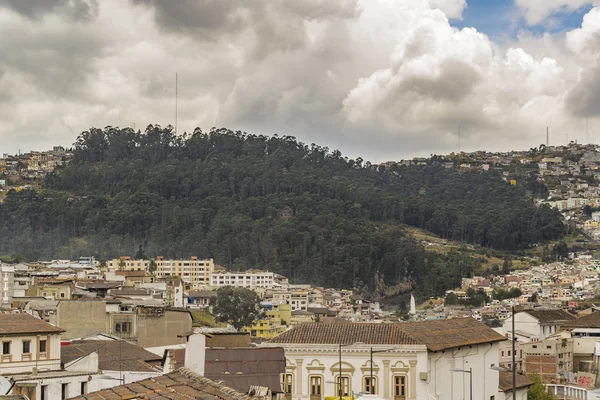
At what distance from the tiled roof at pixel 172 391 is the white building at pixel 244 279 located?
398 ft

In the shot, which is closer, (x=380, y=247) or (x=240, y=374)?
(x=240, y=374)

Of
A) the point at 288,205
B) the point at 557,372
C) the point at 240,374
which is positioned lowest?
the point at 557,372

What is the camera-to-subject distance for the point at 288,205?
183 meters

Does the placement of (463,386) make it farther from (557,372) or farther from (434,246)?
(434,246)

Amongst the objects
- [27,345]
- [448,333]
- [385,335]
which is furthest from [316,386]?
[27,345]

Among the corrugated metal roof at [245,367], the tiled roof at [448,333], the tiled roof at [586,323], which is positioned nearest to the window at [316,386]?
the tiled roof at [448,333]

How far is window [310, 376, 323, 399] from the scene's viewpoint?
33500mm

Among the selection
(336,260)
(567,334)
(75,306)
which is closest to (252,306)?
(567,334)

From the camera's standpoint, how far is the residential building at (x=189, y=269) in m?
142

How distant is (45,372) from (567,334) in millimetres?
47592

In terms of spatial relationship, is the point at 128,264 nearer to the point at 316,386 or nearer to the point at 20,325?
the point at 316,386

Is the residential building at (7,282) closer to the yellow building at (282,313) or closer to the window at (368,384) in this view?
the yellow building at (282,313)

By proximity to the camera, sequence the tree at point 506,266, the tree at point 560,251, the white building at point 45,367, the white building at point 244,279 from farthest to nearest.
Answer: the tree at point 560,251 < the tree at point 506,266 < the white building at point 244,279 < the white building at point 45,367

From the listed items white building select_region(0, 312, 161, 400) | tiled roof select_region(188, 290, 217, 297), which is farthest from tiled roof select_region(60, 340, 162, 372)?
tiled roof select_region(188, 290, 217, 297)
